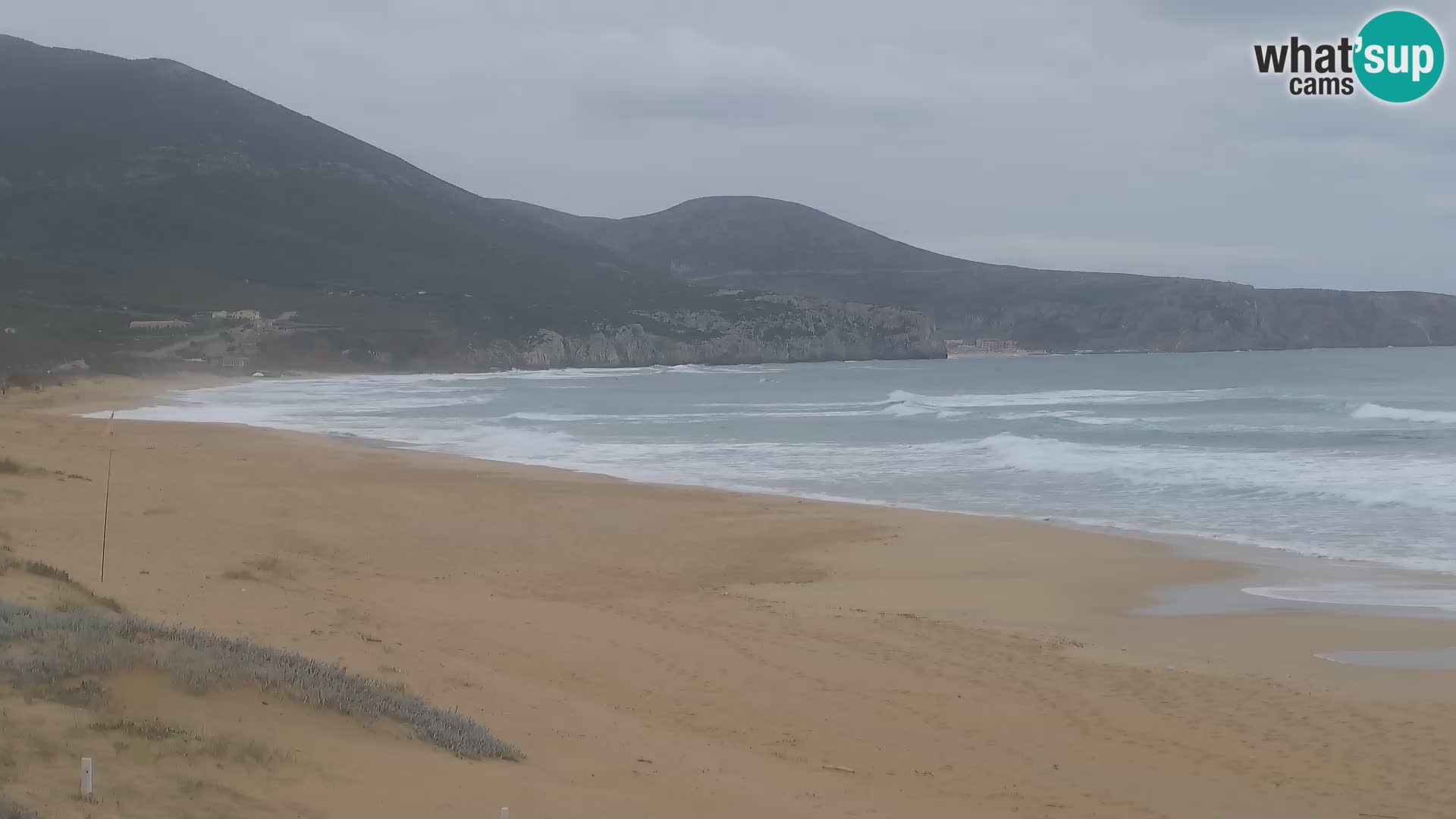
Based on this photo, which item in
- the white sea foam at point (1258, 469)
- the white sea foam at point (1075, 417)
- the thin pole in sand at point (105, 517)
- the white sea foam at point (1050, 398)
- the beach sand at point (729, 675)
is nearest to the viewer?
the beach sand at point (729, 675)

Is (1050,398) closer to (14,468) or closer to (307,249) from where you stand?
(14,468)

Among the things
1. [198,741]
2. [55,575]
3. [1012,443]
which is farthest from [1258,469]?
[198,741]

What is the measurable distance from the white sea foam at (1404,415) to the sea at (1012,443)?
183 mm

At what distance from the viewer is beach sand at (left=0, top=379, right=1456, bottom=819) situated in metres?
5.30

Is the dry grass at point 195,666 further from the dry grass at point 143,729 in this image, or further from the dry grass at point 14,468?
the dry grass at point 14,468

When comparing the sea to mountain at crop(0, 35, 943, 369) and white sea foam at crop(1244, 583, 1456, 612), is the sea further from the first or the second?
mountain at crop(0, 35, 943, 369)

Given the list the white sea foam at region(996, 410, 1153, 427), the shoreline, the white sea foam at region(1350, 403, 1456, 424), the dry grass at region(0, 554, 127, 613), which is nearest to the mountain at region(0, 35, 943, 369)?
the white sea foam at region(996, 410, 1153, 427)

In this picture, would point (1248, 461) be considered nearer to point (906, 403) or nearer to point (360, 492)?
point (360, 492)

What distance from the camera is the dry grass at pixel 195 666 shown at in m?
5.39

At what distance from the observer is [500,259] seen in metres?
139

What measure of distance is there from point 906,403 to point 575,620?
3980 cm

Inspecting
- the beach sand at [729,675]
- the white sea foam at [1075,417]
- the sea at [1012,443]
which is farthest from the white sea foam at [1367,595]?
the white sea foam at [1075,417]

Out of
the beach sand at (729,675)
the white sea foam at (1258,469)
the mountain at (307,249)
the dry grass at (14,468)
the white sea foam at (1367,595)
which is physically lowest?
the beach sand at (729,675)

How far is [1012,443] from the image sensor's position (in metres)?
27.7
